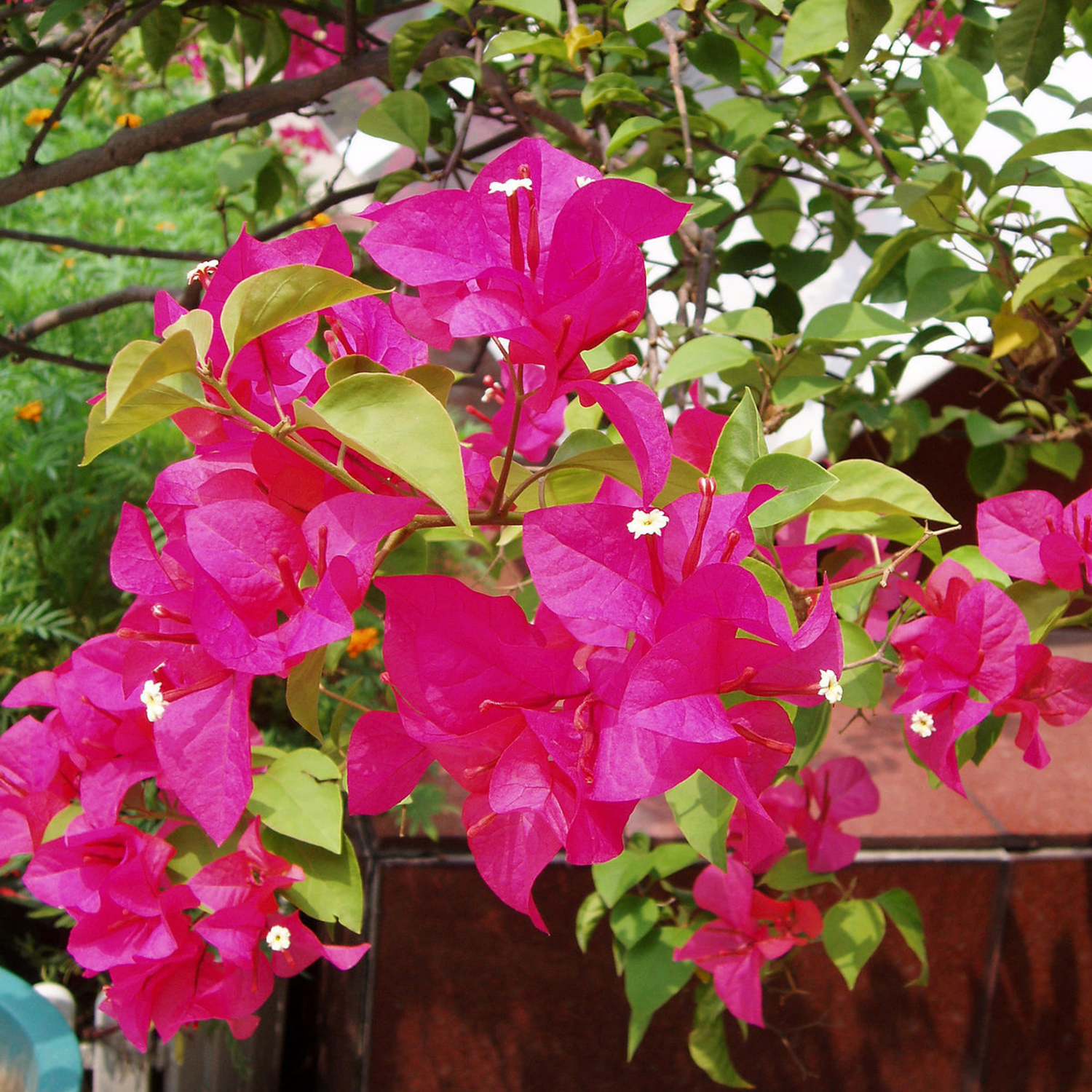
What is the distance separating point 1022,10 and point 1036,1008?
2.75 ft

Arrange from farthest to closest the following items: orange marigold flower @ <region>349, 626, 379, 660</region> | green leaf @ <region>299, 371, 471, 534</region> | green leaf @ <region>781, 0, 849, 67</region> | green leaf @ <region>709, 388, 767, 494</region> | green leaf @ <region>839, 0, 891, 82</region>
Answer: orange marigold flower @ <region>349, 626, 379, 660</region>
green leaf @ <region>781, 0, 849, 67</region>
green leaf @ <region>839, 0, 891, 82</region>
green leaf @ <region>709, 388, 767, 494</region>
green leaf @ <region>299, 371, 471, 534</region>

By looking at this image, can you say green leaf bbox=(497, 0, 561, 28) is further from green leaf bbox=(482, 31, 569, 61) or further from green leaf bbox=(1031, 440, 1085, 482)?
green leaf bbox=(1031, 440, 1085, 482)

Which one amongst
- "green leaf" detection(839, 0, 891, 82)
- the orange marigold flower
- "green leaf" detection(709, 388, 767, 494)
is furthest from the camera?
the orange marigold flower

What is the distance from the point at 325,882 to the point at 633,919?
31 centimetres

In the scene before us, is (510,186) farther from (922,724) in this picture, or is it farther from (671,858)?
(671,858)

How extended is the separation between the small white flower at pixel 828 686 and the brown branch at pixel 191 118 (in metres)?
0.64

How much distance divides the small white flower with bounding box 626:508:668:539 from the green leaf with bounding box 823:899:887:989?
0.51 m

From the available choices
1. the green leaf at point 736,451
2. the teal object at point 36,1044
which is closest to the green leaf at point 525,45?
the green leaf at point 736,451

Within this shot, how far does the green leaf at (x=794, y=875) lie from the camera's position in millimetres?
689

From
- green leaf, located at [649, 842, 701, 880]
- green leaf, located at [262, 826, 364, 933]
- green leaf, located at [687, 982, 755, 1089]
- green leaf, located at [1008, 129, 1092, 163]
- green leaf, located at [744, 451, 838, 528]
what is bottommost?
green leaf, located at [687, 982, 755, 1089]

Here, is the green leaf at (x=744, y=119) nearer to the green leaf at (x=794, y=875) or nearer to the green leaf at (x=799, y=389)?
the green leaf at (x=799, y=389)

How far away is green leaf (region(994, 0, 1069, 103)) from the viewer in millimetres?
527

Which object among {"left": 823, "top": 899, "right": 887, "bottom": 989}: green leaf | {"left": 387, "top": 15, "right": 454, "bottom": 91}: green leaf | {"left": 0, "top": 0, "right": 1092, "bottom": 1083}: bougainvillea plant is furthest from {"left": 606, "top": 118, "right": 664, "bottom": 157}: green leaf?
{"left": 823, "top": 899, "right": 887, "bottom": 989}: green leaf

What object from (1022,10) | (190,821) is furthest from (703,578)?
(1022,10)
